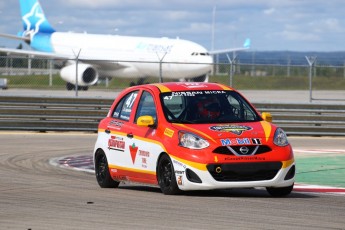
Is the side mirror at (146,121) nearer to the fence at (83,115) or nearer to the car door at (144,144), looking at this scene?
the car door at (144,144)

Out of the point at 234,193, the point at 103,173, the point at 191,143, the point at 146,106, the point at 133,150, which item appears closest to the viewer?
the point at 191,143

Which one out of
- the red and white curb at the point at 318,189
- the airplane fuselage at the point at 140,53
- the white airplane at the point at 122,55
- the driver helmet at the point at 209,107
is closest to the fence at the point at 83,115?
the red and white curb at the point at 318,189

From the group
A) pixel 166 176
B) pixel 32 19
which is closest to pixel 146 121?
pixel 166 176

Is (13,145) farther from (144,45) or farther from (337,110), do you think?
(144,45)

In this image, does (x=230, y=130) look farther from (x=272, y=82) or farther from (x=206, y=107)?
(x=272, y=82)

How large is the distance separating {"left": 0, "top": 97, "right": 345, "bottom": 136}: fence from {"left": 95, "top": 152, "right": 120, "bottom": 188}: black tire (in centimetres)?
1181

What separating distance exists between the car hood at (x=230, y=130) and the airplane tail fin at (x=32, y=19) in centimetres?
5149

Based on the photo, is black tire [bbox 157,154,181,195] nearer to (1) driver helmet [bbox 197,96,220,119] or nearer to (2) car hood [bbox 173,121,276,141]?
(2) car hood [bbox 173,121,276,141]

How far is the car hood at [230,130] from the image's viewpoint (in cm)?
1234

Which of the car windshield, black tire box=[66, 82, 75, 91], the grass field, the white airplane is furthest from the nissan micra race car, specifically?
the grass field

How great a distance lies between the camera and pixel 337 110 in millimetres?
26141

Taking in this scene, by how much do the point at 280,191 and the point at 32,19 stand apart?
176ft

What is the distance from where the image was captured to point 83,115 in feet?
86.8

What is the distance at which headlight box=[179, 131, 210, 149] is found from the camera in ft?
40.4
